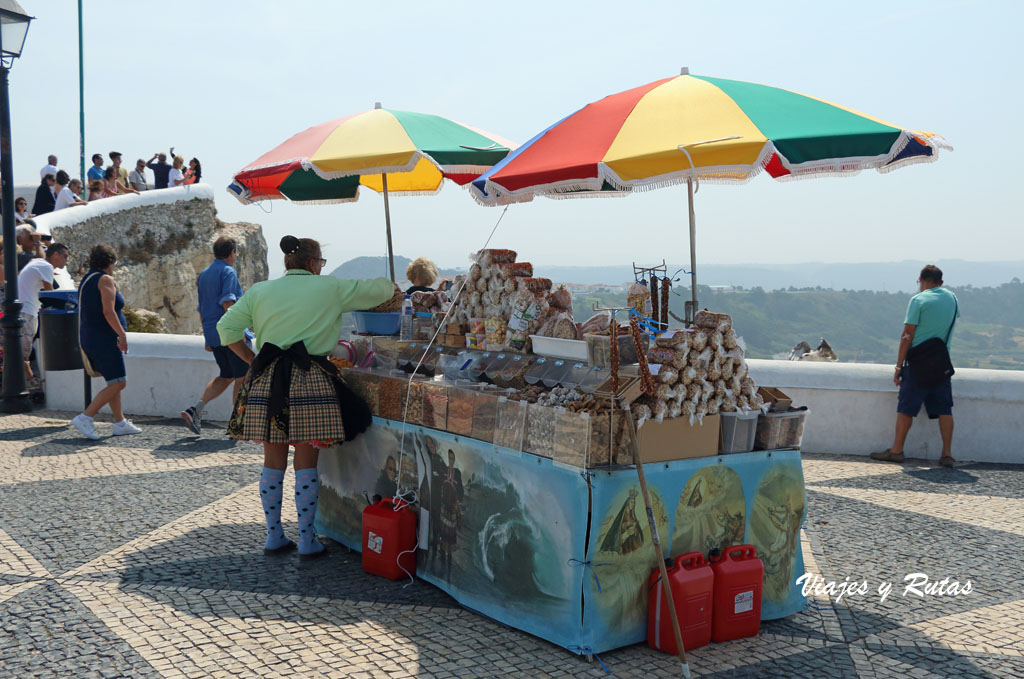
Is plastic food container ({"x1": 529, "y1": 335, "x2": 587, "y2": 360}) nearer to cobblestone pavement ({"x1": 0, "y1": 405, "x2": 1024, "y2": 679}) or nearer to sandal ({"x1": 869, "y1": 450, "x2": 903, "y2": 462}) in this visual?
cobblestone pavement ({"x1": 0, "y1": 405, "x2": 1024, "y2": 679})

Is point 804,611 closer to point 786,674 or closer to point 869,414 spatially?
point 786,674

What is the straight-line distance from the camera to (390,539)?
4.92 m

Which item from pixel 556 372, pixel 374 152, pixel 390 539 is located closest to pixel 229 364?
pixel 374 152

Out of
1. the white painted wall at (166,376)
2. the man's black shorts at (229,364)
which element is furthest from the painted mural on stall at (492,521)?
the white painted wall at (166,376)

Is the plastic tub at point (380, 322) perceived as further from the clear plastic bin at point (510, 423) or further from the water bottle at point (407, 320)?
the clear plastic bin at point (510, 423)

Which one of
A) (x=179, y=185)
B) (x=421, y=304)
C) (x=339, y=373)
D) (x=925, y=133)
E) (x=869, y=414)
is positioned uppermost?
(x=179, y=185)

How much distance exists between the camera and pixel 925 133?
443 centimetres


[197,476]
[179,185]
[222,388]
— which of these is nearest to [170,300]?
[179,185]

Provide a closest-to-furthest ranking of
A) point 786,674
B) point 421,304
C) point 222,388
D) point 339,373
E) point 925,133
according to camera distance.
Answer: point 786,674, point 925,133, point 339,373, point 421,304, point 222,388

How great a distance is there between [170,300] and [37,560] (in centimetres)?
2321

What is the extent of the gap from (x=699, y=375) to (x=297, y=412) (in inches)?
93.6

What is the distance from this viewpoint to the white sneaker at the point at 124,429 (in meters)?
8.84

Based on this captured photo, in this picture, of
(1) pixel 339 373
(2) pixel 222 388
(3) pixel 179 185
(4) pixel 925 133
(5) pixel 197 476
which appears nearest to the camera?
(4) pixel 925 133

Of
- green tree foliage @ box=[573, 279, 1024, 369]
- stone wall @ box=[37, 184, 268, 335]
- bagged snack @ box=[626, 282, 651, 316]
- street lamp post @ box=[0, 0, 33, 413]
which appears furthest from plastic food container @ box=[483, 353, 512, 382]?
green tree foliage @ box=[573, 279, 1024, 369]
